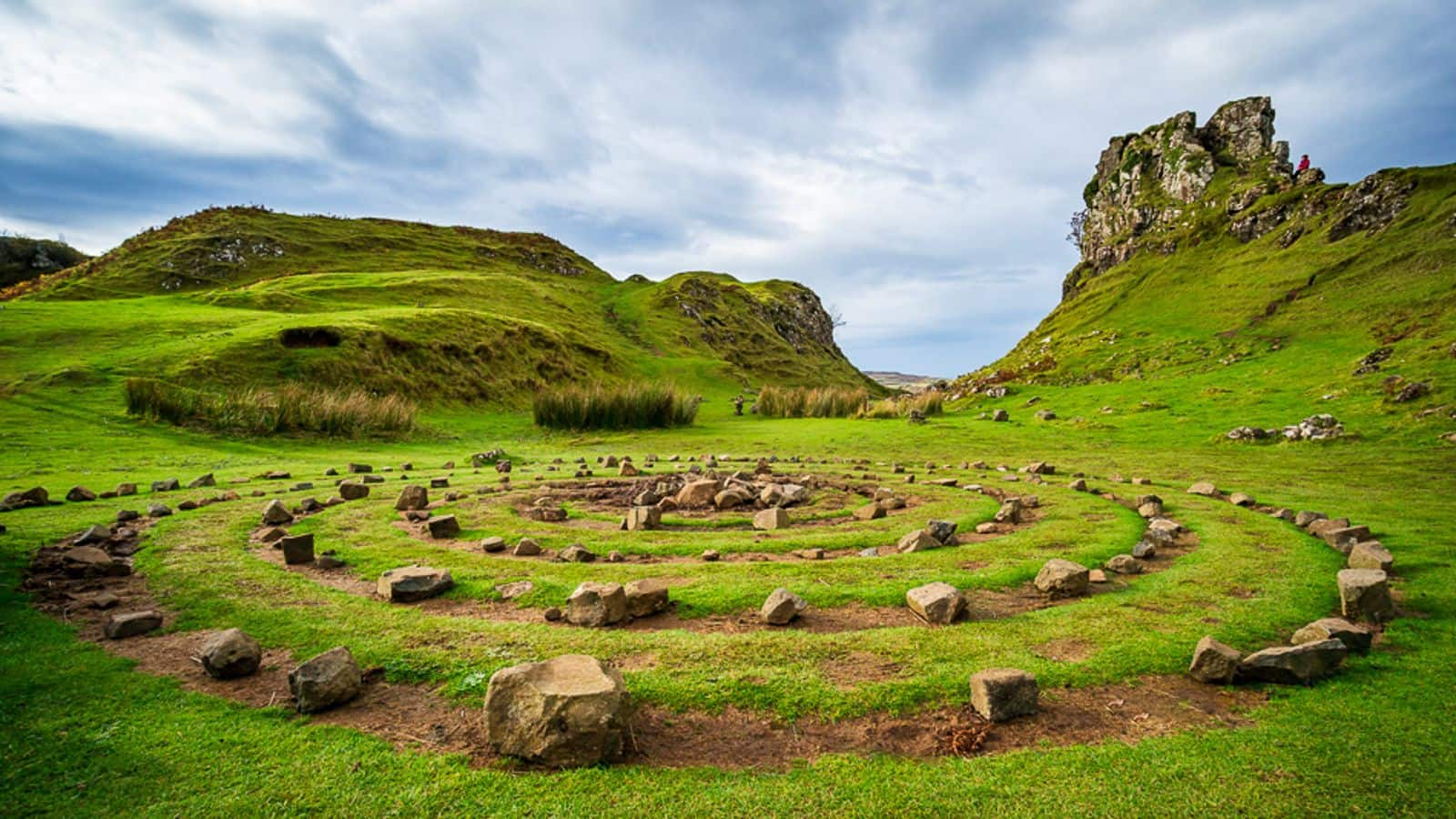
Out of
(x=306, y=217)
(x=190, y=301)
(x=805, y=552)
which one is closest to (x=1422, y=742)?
(x=805, y=552)

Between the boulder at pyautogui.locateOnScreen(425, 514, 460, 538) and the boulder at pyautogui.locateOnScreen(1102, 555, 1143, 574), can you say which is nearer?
the boulder at pyautogui.locateOnScreen(1102, 555, 1143, 574)

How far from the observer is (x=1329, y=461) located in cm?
1336

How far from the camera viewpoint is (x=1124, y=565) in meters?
6.21

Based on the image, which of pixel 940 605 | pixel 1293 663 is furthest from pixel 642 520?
Result: pixel 1293 663

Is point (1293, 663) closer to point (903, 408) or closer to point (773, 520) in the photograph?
point (773, 520)

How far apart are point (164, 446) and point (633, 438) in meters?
15.4

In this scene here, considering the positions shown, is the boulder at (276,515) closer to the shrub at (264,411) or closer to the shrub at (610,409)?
the shrub at (264,411)

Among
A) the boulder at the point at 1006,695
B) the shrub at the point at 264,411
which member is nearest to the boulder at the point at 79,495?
the shrub at the point at 264,411

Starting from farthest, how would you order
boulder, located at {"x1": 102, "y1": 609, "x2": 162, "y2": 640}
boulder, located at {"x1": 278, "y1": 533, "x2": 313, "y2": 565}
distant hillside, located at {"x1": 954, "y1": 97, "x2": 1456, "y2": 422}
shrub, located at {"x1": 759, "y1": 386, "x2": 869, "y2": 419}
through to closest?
shrub, located at {"x1": 759, "y1": 386, "x2": 869, "y2": 419} → distant hillside, located at {"x1": 954, "y1": 97, "x2": 1456, "y2": 422} → boulder, located at {"x1": 278, "y1": 533, "x2": 313, "y2": 565} → boulder, located at {"x1": 102, "y1": 609, "x2": 162, "y2": 640}

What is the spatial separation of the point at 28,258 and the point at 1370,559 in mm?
121306

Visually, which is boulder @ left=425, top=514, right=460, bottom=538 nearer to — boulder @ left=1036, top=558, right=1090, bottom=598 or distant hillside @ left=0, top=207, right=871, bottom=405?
boulder @ left=1036, top=558, right=1090, bottom=598

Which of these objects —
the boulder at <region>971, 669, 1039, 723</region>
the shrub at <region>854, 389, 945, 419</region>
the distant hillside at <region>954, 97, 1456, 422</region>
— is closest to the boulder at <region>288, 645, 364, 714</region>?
the boulder at <region>971, 669, 1039, 723</region>

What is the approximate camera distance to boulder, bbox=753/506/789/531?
29.4 ft

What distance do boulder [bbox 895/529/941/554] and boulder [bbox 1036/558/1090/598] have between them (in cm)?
177
